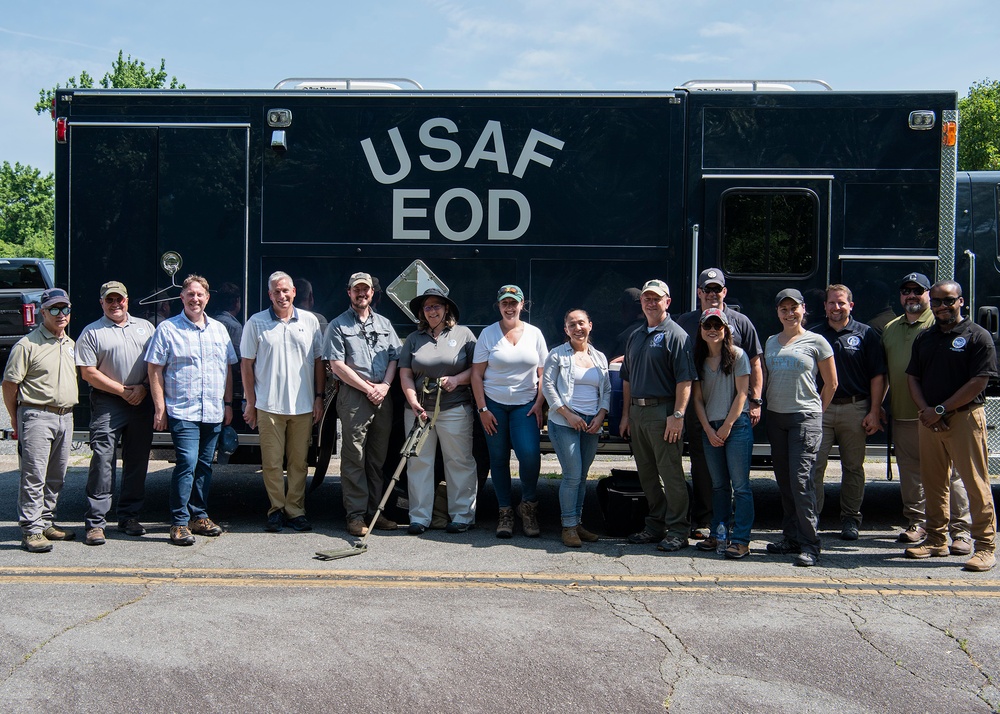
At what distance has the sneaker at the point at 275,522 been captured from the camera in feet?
23.5

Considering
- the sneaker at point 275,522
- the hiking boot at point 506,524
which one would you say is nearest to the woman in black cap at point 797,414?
the hiking boot at point 506,524

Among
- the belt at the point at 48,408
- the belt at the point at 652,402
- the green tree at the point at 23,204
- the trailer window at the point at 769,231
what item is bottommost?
the belt at the point at 48,408

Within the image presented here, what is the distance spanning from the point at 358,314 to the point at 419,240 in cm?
82

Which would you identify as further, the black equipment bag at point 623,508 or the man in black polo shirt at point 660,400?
the black equipment bag at point 623,508

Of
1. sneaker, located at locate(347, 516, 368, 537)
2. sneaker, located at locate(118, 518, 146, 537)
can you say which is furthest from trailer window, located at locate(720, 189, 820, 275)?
sneaker, located at locate(118, 518, 146, 537)

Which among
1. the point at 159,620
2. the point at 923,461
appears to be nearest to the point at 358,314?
the point at 159,620

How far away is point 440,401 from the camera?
23.3ft

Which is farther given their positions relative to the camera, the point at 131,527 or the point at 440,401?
the point at 440,401

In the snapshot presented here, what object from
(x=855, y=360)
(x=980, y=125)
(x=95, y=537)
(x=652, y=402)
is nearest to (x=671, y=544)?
(x=652, y=402)

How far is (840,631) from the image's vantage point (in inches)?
193

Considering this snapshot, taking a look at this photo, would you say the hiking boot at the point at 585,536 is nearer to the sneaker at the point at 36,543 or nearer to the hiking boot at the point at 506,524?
the hiking boot at the point at 506,524

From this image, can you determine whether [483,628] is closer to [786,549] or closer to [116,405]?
[786,549]

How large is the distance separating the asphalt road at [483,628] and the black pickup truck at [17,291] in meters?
10.6

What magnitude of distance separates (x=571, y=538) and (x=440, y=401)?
1.43 meters
